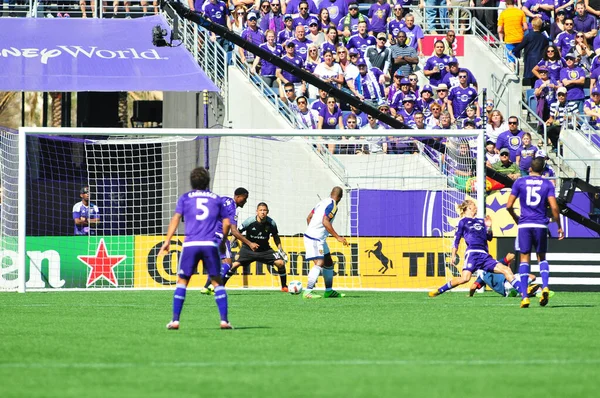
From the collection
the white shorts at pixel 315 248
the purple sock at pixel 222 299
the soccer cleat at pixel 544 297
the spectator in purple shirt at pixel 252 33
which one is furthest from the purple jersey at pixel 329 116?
the purple sock at pixel 222 299

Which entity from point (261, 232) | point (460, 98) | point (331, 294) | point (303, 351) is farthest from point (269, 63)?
point (303, 351)

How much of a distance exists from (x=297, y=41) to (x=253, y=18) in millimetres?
1171

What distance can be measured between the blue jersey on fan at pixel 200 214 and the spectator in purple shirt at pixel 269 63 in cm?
1497

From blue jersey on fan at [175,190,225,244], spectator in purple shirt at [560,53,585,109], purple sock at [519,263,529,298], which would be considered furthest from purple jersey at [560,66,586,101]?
blue jersey on fan at [175,190,225,244]

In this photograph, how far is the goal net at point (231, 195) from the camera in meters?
23.0

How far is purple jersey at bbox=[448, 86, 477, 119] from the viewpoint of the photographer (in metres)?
27.9

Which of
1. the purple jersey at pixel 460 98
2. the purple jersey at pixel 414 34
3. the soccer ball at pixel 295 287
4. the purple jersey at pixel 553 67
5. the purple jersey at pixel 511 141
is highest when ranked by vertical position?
the purple jersey at pixel 414 34

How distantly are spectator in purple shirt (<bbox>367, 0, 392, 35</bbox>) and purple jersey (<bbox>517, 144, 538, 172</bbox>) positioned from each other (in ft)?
18.4

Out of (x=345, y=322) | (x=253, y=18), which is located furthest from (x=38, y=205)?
(x=345, y=322)

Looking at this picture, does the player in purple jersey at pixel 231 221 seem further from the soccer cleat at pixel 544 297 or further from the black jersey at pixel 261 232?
the soccer cleat at pixel 544 297

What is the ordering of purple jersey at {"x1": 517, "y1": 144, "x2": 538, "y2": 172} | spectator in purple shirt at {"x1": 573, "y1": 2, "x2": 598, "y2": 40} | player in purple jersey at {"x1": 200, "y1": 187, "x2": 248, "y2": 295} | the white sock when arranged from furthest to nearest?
spectator in purple shirt at {"x1": 573, "y1": 2, "x2": 598, "y2": 40}
purple jersey at {"x1": 517, "y1": 144, "x2": 538, "y2": 172}
player in purple jersey at {"x1": 200, "y1": 187, "x2": 248, "y2": 295}
the white sock

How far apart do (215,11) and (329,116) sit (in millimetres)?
4052

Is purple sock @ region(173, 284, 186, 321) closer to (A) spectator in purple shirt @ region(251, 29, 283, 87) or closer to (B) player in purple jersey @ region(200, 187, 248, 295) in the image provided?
(B) player in purple jersey @ region(200, 187, 248, 295)

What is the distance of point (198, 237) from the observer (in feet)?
42.8
